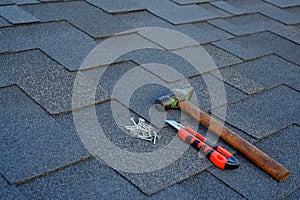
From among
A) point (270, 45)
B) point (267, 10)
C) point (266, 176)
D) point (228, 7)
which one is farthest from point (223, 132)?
point (267, 10)

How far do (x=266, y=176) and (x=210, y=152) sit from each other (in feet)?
0.77

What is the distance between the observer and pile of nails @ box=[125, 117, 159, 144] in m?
1.63

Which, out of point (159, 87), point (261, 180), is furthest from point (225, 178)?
point (159, 87)

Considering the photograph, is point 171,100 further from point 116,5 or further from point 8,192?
point 116,5

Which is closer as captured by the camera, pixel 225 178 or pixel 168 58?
pixel 225 178

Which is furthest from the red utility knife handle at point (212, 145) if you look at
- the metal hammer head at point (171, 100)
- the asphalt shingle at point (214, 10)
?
the asphalt shingle at point (214, 10)

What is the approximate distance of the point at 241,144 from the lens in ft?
5.53

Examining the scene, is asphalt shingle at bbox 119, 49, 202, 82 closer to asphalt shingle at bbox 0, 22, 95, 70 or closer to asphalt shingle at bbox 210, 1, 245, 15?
asphalt shingle at bbox 0, 22, 95, 70

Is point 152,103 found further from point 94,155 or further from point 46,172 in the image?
point 46,172

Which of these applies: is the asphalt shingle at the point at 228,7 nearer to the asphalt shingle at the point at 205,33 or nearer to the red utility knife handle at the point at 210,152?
the asphalt shingle at the point at 205,33

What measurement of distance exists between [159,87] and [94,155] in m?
0.63

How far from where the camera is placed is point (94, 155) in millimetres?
1502

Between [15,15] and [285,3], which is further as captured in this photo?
[285,3]

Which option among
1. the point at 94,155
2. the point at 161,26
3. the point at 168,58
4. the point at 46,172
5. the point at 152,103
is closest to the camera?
the point at 46,172
